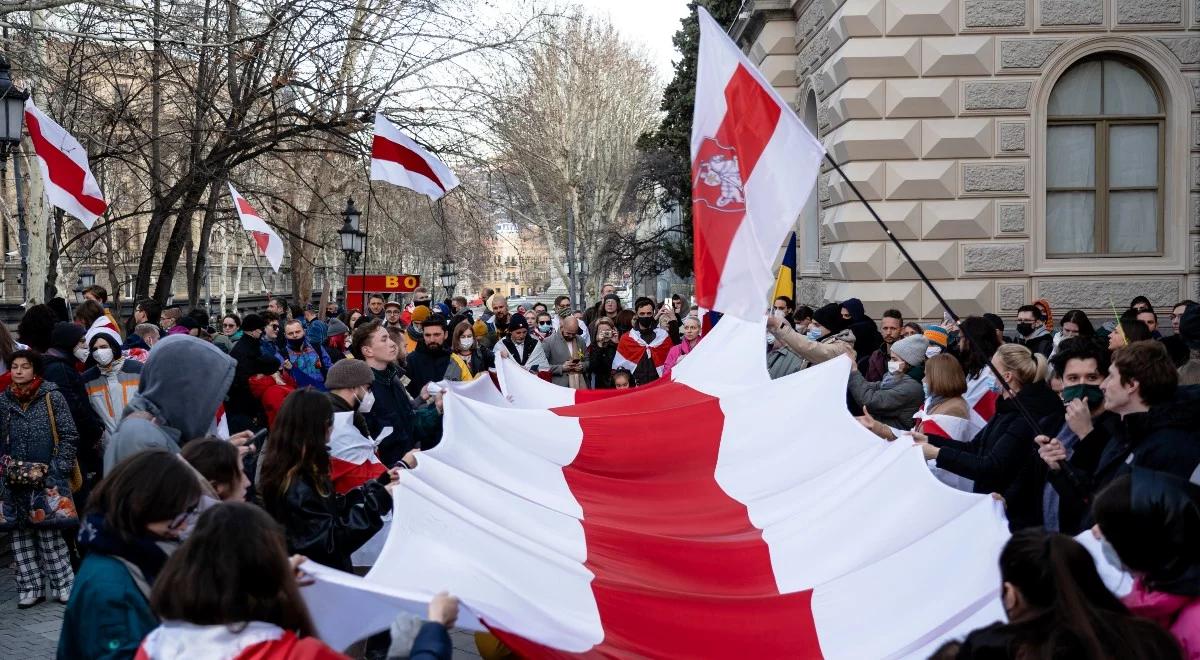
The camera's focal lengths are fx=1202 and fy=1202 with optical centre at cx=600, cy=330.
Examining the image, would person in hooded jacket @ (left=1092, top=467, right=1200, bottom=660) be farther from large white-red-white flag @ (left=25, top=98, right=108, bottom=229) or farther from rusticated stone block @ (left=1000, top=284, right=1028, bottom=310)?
large white-red-white flag @ (left=25, top=98, right=108, bottom=229)

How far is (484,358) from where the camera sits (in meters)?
11.4

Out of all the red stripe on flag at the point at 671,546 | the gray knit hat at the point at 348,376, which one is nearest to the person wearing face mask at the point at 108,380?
the gray knit hat at the point at 348,376

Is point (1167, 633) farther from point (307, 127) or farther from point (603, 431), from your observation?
point (307, 127)

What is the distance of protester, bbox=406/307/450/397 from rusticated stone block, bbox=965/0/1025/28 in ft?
25.2

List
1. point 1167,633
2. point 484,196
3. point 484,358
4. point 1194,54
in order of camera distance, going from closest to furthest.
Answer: point 1167,633 → point 484,358 → point 1194,54 → point 484,196

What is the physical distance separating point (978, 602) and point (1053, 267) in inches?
431

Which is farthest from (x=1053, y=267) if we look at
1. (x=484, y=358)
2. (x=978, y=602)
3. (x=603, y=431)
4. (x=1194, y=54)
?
(x=978, y=602)

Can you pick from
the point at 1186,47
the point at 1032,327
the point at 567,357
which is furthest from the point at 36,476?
the point at 1186,47

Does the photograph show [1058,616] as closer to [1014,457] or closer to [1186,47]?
[1014,457]

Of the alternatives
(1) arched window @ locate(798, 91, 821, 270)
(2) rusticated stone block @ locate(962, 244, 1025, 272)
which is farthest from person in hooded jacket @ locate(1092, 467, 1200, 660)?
(1) arched window @ locate(798, 91, 821, 270)

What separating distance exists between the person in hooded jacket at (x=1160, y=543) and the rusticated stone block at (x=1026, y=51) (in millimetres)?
11777

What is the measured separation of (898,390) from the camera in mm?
7703

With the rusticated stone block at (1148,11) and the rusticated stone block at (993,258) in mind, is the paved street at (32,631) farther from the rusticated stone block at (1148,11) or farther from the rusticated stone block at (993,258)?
the rusticated stone block at (1148,11)

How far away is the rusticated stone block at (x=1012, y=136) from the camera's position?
46.2ft
